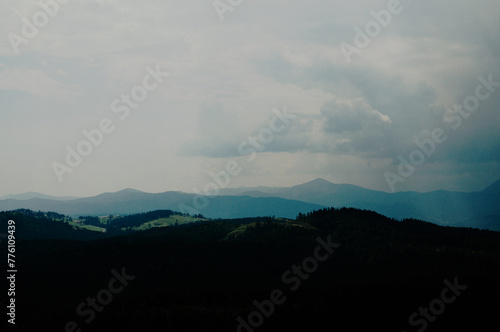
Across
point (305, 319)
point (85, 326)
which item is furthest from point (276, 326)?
point (85, 326)

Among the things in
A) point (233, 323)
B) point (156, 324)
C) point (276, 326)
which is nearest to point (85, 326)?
point (156, 324)

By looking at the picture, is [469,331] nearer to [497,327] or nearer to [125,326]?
[497,327]

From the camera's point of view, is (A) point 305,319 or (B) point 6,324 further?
(A) point 305,319

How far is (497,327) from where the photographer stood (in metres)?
199

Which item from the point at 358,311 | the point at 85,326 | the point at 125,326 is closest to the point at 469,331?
A: the point at 358,311

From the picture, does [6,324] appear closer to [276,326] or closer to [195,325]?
[195,325]

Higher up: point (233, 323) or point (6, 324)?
point (6, 324)

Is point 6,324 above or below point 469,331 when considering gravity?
above

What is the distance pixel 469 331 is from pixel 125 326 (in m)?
157

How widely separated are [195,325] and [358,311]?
74.6 metres

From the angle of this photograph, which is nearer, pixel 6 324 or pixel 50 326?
pixel 6 324

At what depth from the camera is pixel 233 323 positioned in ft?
642

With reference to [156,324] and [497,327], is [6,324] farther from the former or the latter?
[497,327]

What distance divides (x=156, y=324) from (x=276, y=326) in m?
54.5
